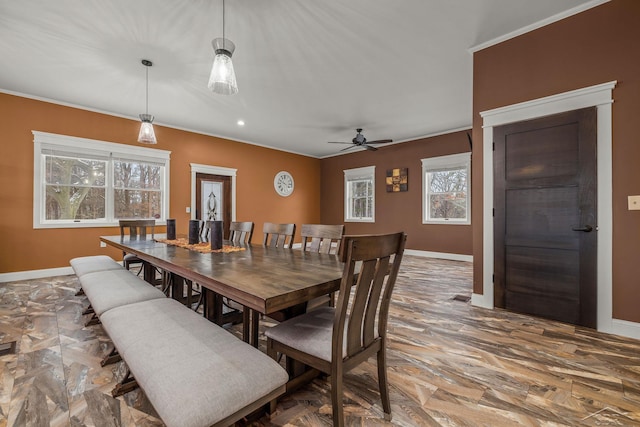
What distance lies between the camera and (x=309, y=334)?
4.40ft

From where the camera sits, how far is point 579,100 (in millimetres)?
2475

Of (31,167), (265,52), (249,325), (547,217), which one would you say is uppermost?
(265,52)

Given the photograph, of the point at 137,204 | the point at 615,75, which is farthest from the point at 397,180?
the point at 137,204

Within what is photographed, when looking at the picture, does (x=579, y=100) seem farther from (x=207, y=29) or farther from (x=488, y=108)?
(x=207, y=29)

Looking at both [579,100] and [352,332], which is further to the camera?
[579,100]

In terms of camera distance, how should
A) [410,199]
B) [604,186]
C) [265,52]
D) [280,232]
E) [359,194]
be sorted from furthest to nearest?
[359,194] < [410,199] < [265,52] < [280,232] < [604,186]

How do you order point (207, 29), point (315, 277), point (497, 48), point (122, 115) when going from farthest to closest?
point (122, 115) < point (497, 48) < point (207, 29) < point (315, 277)

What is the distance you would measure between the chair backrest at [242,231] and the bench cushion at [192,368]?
5.61 feet

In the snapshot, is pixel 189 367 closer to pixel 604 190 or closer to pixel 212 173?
pixel 604 190

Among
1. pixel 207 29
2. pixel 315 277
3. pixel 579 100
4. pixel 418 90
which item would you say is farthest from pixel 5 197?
pixel 579 100

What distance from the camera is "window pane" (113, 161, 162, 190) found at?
4.86 meters

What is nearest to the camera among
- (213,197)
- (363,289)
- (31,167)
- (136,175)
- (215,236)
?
(363,289)

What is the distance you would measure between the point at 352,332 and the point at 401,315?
5.77 feet

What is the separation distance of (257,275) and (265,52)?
2641 millimetres
